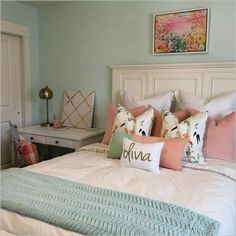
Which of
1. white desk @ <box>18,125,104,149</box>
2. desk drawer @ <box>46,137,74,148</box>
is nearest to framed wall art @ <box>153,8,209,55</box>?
white desk @ <box>18,125,104,149</box>

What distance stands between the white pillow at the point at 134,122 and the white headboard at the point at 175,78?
57 centimetres

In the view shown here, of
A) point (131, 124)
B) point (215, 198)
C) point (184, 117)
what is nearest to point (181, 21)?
point (184, 117)

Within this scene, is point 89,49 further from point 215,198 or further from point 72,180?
point 215,198

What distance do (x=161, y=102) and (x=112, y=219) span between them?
165 centimetres

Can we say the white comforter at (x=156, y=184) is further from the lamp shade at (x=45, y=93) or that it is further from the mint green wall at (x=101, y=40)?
the lamp shade at (x=45, y=93)

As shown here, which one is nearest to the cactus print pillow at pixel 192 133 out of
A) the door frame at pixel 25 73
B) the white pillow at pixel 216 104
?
the white pillow at pixel 216 104

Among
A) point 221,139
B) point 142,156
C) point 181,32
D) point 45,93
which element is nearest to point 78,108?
point 45,93

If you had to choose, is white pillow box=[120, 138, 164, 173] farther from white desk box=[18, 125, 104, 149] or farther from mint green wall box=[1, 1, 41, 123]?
mint green wall box=[1, 1, 41, 123]

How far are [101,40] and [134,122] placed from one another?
4.64 feet

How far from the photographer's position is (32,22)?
3.72 metres

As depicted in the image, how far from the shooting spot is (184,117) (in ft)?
7.70

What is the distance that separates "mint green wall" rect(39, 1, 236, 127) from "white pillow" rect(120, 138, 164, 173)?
1222 mm

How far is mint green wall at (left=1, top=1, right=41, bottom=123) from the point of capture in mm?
3404

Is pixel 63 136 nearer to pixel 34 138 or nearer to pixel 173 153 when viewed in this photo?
pixel 34 138
